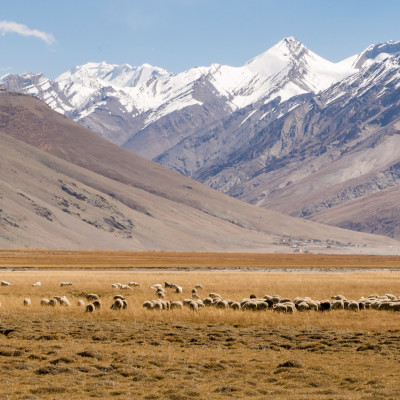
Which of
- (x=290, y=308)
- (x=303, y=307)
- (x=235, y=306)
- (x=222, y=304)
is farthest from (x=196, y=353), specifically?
(x=222, y=304)

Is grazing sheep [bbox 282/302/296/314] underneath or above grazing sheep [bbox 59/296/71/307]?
above

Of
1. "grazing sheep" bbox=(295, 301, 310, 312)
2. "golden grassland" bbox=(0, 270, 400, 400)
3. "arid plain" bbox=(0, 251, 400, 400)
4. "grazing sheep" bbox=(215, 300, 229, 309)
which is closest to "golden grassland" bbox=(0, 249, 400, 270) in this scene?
"grazing sheep" bbox=(215, 300, 229, 309)

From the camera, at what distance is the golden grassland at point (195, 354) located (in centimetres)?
1869

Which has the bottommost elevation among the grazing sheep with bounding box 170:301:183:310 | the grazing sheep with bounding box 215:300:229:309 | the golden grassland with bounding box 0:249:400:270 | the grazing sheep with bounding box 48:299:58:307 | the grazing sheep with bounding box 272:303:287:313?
the golden grassland with bounding box 0:249:400:270

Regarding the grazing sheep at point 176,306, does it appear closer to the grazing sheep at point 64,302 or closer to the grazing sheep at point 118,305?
the grazing sheep at point 118,305

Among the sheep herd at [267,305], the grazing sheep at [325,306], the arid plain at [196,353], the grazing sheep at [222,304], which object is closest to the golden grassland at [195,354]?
the arid plain at [196,353]

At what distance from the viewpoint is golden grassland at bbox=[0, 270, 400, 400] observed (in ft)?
61.3

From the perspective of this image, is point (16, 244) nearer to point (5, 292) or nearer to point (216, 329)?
point (5, 292)

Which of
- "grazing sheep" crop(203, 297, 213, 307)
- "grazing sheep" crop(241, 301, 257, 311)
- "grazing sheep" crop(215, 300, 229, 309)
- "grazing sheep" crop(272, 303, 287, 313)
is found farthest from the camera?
→ "grazing sheep" crop(203, 297, 213, 307)

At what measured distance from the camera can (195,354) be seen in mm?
23812

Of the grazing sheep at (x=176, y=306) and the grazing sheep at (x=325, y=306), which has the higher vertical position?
the grazing sheep at (x=325, y=306)

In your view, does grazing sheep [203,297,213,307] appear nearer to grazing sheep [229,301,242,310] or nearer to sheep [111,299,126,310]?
grazing sheep [229,301,242,310]

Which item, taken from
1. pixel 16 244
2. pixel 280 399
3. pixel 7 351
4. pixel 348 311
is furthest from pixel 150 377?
pixel 16 244

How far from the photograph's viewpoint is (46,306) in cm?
3691
